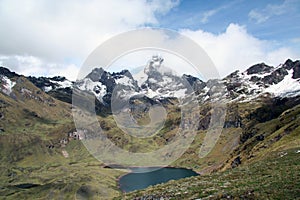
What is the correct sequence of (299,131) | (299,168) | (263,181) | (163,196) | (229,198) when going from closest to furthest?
(229,198) < (263,181) < (299,168) < (163,196) < (299,131)

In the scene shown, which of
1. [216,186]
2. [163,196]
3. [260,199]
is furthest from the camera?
[163,196]

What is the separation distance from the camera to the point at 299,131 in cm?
12725

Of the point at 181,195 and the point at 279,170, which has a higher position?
the point at 279,170

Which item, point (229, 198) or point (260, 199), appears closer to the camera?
point (260, 199)

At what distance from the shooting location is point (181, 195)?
45594mm

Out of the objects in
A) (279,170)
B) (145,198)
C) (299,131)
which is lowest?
(145,198)

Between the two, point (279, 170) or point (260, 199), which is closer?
point (260, 199)

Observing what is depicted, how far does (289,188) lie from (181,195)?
55.4 feet

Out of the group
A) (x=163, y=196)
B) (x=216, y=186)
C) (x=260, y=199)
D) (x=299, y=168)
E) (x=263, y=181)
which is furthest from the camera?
(x=163, y=196)

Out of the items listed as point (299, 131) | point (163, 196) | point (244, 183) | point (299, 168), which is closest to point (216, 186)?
point (244, 183)

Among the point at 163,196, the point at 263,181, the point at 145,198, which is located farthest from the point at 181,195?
the point at 263,181

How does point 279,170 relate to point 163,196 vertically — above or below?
above

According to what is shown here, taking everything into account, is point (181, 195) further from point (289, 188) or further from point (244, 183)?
point (289, 188)

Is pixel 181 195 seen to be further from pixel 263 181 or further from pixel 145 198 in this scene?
pixel 263 181
